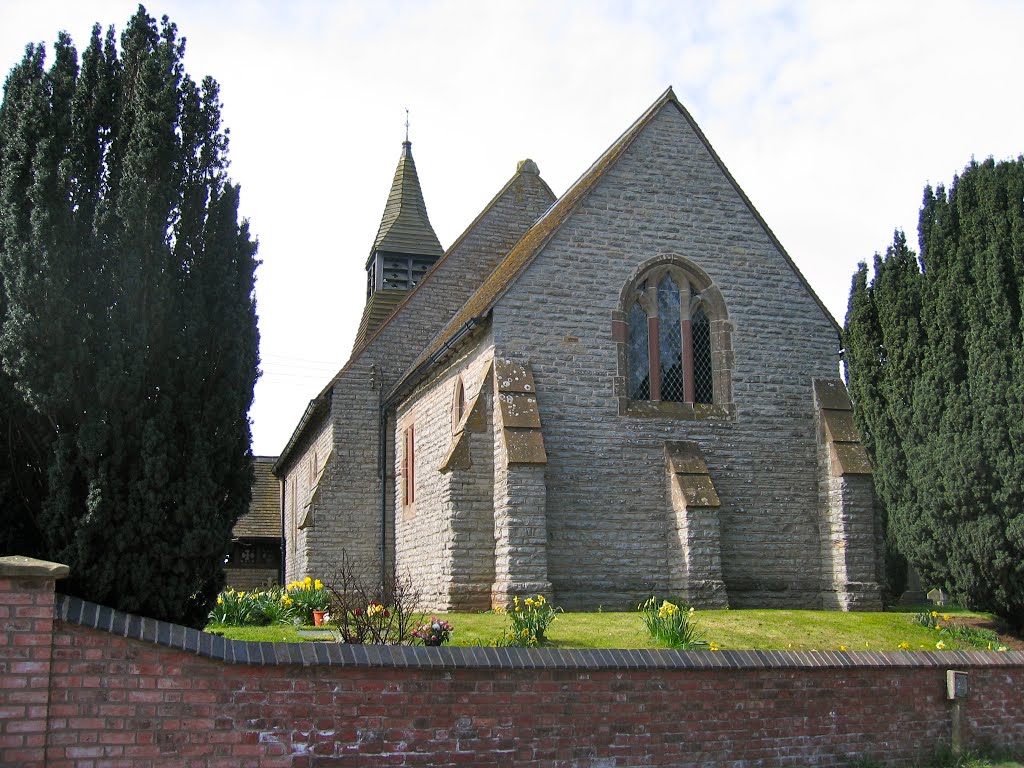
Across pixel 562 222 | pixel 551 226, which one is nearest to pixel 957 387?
pixel 562 222

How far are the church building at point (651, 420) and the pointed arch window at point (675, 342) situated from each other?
0.04 m

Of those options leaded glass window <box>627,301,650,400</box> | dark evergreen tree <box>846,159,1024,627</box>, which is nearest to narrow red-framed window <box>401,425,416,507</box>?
leaded glass window <box>627,301,650,400</box>

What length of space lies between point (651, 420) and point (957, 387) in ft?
16.7

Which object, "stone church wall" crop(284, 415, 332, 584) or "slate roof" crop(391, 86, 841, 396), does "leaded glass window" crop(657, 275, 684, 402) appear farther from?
"stone church wall" crop(284, 415, 332, 584)

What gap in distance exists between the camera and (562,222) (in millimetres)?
18422

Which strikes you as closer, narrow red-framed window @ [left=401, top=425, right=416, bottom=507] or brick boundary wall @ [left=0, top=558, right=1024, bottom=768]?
brick boundary wall @ [left=0, top=558, right=1024, bottom=768]

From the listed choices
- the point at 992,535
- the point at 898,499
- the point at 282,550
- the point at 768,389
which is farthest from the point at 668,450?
the point at 282,550

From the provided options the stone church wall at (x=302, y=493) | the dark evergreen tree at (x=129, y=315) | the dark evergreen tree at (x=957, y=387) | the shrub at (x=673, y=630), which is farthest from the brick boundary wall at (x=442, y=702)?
the stone church wall at (x=302, y=493)

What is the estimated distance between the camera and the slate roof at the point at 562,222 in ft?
60.2

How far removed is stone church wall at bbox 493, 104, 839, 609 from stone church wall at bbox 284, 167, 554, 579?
7.87m

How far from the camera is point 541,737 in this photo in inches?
380

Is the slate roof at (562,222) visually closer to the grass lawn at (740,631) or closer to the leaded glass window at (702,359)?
the leaded glass window at (702,359)

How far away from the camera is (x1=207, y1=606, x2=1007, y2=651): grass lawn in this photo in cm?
1282

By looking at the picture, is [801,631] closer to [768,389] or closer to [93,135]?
[768,389]
